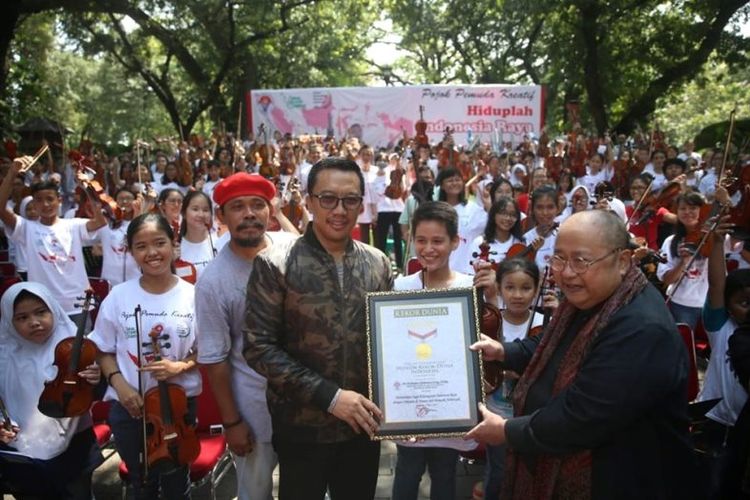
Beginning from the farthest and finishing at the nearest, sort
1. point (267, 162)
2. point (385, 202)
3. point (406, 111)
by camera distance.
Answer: point (406, 111)
point (267, 162)
point (385, 202)

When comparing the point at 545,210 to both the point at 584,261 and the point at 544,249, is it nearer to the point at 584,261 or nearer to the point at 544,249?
the point at 544,249

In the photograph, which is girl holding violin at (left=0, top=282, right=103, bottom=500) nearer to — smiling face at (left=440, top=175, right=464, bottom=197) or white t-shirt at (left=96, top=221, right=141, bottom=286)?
white t-shirt at (left=96, top=221, right=141, bottom=286)

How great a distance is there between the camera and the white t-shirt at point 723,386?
3348mm

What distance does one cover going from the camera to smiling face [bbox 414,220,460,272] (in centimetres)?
317

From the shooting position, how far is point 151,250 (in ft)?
11.0

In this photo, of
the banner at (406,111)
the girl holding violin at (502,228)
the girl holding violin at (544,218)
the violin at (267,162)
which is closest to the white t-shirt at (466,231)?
the girl holding violin at (502,228)

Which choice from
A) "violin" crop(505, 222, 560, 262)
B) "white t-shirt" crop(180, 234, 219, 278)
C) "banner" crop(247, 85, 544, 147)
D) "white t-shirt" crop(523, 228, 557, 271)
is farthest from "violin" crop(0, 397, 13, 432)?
"banner" crop(247, 85, 544, 147)

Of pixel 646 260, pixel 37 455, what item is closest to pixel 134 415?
pixel 37 455

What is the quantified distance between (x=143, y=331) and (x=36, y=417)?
77 cm

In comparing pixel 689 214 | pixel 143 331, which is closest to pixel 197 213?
pixel 143 331

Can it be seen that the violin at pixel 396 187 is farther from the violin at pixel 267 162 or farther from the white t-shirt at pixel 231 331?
the white t-shirt at pixel 231 331

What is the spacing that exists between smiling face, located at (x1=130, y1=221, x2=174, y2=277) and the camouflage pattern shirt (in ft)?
3.74

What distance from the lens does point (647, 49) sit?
20.8m

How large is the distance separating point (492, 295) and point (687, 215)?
319 cm
